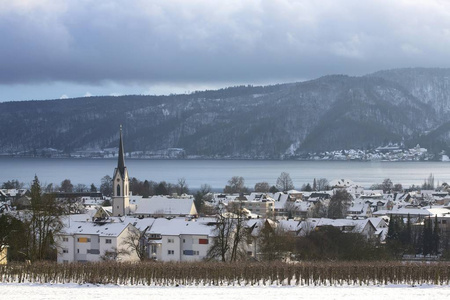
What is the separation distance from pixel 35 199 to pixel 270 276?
1349 cm

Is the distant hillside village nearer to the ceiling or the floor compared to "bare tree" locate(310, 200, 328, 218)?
nearer to the ceiling

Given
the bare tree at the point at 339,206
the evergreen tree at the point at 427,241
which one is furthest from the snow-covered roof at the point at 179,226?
the bare tree at the point at 339,206

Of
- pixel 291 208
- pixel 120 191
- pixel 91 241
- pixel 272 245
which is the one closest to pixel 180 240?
pixel 91 241

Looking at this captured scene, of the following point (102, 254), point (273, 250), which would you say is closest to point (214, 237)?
point (273, 250)

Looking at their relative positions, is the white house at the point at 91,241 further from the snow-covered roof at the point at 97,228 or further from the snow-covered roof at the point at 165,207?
the snow-covered roof at the point at 165,207

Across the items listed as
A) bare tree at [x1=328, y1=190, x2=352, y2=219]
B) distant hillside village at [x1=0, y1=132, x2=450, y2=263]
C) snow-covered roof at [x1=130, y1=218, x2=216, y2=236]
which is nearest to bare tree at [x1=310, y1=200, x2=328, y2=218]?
bare tree at [x1=328, y1=190, x2=352, y2=219]

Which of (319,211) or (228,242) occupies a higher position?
(228,242)

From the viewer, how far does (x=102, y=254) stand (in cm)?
5128

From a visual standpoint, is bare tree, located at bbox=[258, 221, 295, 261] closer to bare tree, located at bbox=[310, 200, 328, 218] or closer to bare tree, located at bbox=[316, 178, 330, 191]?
bare tree, located at bbox=[310, 200, 328, 218]

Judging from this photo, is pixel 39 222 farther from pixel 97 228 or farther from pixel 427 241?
pixel 427 241
